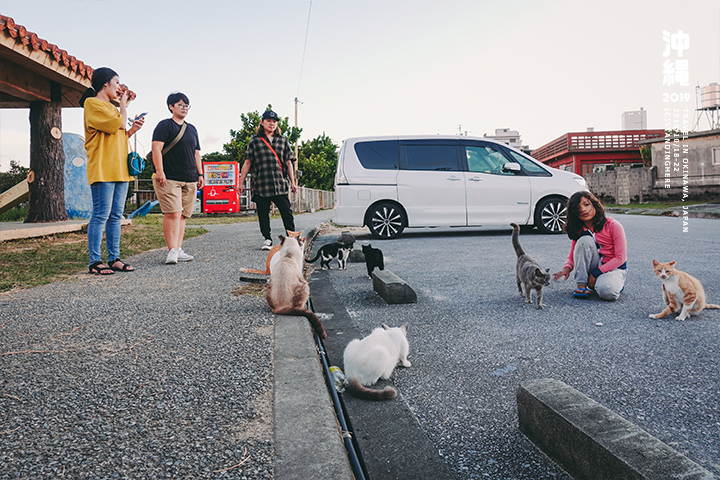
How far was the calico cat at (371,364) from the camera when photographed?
7.59 feet

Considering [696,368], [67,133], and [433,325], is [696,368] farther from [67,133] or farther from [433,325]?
[67,133]

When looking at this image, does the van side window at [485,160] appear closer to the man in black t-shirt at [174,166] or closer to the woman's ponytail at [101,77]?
the man in black t-shirt at [174,166]

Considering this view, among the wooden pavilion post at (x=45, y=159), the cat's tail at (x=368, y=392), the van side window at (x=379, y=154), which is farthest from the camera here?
the wooden pavilion post at (x=45, y=159)

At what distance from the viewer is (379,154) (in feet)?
32.5

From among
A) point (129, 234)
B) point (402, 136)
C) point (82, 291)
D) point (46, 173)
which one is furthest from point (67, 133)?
point (82, 291)

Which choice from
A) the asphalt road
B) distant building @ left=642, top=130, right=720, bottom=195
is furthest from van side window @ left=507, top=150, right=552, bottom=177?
distant building @ left=642, top=130, right=720, bottom=195

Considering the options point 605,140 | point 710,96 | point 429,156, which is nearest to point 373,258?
point 429,156

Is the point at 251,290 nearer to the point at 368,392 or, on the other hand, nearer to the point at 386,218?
the point at 368,392

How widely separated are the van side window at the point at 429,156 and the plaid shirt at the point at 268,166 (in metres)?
3.07

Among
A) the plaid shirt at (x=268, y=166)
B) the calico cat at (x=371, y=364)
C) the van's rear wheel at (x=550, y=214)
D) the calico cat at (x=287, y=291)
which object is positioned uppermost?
the plaid shirt at (x=268, y=166)

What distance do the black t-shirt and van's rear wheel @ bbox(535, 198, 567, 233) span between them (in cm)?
676

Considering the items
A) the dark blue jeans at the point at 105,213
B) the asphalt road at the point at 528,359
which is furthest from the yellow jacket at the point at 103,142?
the asphalt road at the point at 528,359

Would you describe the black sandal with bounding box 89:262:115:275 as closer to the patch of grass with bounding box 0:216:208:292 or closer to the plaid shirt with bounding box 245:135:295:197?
the patch of grass with bounding box 0:216:208:292

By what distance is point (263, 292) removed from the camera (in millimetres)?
4438
